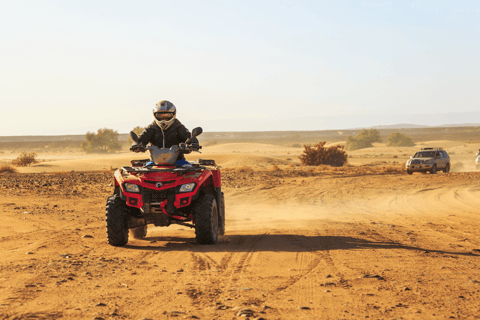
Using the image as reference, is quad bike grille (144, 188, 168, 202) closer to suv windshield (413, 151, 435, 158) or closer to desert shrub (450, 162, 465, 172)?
suv windshield (413, 151, 435, 158)

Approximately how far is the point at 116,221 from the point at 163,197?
3.26 feet

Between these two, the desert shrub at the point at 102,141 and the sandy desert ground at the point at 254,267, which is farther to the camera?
the desert shrub at the point at 102,141

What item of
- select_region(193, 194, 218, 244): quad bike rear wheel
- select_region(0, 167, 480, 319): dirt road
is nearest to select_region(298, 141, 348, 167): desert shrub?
select_region(0, 167, 480, 319): dirt road

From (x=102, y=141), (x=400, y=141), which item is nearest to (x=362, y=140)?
(x=400, y=141)

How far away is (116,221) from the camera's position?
9281 mm

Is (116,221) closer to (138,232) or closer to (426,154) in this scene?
(138,232)

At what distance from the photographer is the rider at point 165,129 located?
31.6 ft

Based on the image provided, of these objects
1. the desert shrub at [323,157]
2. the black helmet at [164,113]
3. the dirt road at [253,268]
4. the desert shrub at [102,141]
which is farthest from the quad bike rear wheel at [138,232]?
the desert shrub at [102,141]

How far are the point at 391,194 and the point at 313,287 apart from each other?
672 inches

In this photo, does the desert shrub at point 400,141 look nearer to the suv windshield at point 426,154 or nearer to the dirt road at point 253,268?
the suv windshield at point 426,154

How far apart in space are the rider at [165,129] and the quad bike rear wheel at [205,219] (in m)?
1.01

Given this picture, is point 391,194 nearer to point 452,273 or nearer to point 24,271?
point 452,273

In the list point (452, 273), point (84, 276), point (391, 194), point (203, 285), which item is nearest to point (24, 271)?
point (84, 276)

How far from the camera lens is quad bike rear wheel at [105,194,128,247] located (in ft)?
30.4
